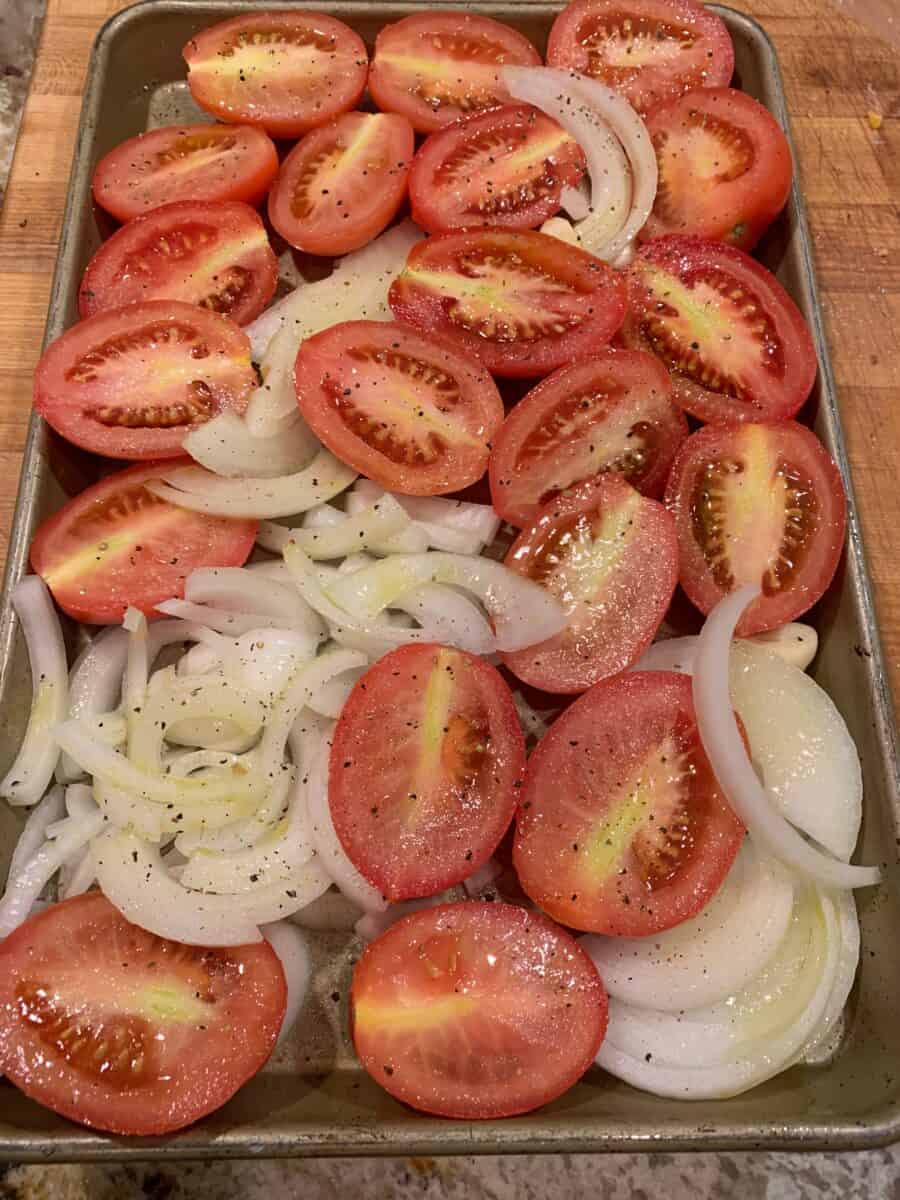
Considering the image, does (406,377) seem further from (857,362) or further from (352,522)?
(857,362)

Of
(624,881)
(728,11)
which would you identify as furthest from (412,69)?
(624,881)

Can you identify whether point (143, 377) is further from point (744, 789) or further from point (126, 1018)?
point (744, 789)

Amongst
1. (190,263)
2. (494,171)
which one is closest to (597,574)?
(494,171)

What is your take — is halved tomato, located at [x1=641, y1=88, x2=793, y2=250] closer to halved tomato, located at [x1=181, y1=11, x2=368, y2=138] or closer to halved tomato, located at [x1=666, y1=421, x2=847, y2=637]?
halved tomato, located at [x1=666, y1=421, x2=847, y2=637]

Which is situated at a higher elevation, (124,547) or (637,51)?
(637,51)

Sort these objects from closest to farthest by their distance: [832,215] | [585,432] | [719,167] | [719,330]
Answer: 1. [585,432]
2. [719,330]
3. [719,167]
4. [832,215]

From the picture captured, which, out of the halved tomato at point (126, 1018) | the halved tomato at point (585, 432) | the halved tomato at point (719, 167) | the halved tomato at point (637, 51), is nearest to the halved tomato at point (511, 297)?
the halved tomato at point (585, 432)
